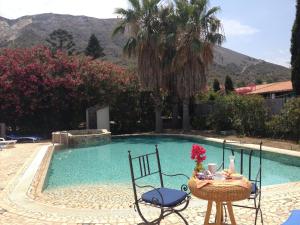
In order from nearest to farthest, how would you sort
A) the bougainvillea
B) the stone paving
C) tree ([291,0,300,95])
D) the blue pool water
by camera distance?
the stone paving, the blue pool water, the bougainvillea, tree ([291,0,300,95])

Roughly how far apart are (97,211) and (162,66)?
17669 millimetres

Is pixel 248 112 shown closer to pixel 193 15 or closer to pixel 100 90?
pixel 193 15

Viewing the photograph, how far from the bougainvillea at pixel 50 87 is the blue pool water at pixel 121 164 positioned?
4294 millimetres

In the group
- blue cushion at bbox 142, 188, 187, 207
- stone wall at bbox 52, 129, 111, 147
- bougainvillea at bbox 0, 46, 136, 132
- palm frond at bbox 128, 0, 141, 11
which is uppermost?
palm frond at bbox 128, 0, 141, 11

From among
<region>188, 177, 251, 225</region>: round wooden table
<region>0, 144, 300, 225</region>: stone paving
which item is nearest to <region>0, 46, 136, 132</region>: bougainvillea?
<region>0, 144, 300, 225</region>: stone paving

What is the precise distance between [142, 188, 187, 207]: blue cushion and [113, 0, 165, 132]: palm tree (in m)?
18.2

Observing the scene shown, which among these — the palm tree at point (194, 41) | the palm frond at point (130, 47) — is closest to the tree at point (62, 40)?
the palm frond at point (130, 47)

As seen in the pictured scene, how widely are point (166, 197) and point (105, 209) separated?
1.93m

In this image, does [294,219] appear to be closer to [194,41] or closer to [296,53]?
[194,41]

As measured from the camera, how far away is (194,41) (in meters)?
21.7

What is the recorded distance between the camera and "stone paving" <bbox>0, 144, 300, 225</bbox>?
5586 mm

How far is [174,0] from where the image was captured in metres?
23.1

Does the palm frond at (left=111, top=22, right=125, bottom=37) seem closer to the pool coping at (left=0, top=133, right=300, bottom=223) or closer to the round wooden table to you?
the pool coping at (left=0, top=133, right=300, bottom=223)

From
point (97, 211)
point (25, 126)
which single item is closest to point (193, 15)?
point (25, 126)
